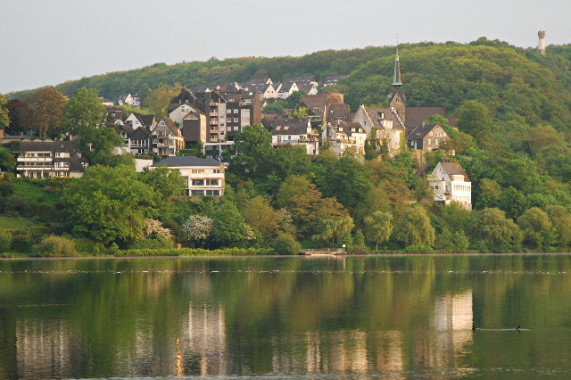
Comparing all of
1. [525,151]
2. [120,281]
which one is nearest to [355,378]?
[120,281]

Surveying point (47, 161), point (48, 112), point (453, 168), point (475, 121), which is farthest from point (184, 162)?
point (475, 121)

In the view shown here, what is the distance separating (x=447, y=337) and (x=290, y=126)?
100m

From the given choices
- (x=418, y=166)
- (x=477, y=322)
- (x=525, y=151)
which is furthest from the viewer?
(x=525, y=151)

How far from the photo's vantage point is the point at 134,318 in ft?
191

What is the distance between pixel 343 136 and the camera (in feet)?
492

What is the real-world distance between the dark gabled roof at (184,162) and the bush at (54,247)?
2498 centimetres

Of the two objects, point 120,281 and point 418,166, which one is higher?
point 418,166

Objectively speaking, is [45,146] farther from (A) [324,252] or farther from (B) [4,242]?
(A) [324,252]

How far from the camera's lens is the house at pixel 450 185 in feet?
476

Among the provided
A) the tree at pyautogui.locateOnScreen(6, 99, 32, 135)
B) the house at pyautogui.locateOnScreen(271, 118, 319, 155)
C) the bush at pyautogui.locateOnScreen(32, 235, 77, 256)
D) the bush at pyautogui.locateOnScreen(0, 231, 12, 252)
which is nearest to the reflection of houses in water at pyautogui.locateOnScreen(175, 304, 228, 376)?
the bush at pyautogui.locateOnScreen(32, 235, 77, 256)

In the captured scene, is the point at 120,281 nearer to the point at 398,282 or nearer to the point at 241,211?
the point at 398,282

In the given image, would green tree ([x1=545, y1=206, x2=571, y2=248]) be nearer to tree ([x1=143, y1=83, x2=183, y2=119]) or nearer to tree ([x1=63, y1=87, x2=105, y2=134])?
tree ([x1=63, y1=87, x2=105, y2=134])

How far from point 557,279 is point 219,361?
153ft

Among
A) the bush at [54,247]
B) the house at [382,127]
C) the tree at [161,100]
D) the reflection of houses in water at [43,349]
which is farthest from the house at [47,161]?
the reflection of houses in water at [43,349]
